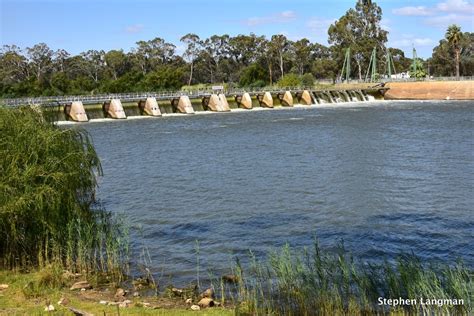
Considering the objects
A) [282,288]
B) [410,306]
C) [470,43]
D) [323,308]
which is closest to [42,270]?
[282,288]

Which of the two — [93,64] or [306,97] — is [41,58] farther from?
[306,97]

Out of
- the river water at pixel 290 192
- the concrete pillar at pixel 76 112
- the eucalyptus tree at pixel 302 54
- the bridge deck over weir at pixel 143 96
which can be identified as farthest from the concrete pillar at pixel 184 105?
the eucalyptus tree at pixel 302 54

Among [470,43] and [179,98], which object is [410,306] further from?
[470,43]

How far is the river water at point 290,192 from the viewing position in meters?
18.6

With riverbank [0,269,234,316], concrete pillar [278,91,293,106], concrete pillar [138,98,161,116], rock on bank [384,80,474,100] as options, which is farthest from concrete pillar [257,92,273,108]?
riverbank [0,269,234,316]

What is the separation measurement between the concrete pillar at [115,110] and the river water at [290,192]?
18.8m

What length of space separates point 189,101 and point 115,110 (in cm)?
1207

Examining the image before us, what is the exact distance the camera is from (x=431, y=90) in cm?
9775

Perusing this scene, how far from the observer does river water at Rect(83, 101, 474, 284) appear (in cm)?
1859

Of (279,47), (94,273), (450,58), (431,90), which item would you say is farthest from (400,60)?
(94,273)

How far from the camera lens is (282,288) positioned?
1278 centimetres

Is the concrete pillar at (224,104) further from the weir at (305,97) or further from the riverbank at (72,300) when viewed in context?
the riverbank at (72,300)

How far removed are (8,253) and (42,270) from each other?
1621mm

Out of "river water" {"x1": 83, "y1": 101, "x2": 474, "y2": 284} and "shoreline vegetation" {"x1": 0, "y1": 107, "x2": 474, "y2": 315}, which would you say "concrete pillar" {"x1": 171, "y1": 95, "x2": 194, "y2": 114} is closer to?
"river water" {"x1": 83, "y1": 101, "x2": 474, "y2": 284}
